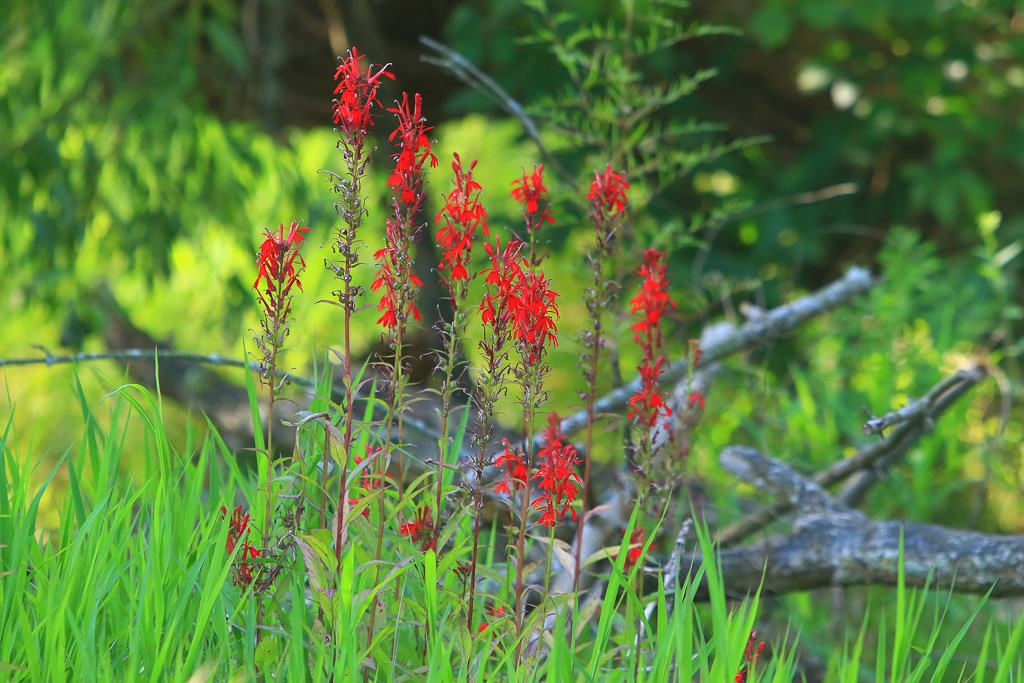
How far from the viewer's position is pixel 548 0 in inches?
139

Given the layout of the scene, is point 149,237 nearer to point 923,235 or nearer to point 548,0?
point 548,0

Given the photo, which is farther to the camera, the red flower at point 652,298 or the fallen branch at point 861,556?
the fallen branch at point 861,556

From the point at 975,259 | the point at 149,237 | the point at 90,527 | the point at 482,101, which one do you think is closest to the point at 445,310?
the point at 482,101

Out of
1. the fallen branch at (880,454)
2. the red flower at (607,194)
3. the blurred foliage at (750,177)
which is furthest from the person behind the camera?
the blurred foliage at (750,177)

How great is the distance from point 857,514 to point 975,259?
2.29m

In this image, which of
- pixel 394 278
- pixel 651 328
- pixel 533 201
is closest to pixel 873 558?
pixel 651 328

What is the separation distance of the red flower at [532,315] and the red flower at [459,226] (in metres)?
0.07

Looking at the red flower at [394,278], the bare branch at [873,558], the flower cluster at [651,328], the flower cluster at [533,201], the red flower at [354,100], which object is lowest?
the bare branch at [873,558]

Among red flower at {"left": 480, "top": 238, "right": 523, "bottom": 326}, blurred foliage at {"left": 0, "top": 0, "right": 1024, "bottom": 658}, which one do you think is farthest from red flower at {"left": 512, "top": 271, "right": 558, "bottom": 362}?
blurred foliage at {"left": 0, "top": 0, "right": 1024, "bottom": 658}

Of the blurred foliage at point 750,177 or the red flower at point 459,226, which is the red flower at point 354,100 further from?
the blurred foliage at point 750,177

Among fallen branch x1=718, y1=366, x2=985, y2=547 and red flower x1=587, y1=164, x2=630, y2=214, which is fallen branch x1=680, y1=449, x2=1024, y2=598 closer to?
fallen branch x1=718, y1=366, x2=985, y2=547

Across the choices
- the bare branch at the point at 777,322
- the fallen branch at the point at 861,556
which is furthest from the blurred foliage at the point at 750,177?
the fallen branch at the point at 861,556

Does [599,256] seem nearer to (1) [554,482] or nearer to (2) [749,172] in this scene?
(1) [554,482]

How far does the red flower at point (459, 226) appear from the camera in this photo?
100 cm
